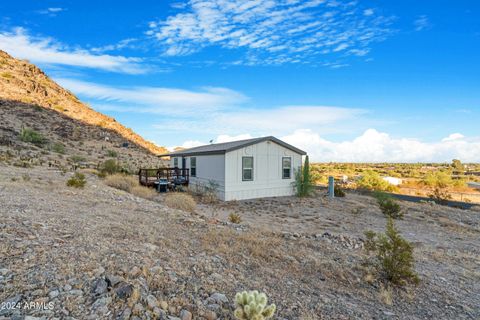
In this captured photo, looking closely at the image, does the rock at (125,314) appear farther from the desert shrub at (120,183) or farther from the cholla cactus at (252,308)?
the desert shrub at (120,183)

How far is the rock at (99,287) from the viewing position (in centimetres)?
322

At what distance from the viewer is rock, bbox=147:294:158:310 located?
315 cm

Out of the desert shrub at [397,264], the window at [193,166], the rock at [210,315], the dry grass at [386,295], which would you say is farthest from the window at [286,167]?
the rock at [210,315]

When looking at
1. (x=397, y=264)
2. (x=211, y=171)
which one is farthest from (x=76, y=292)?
(x=211, y=171)

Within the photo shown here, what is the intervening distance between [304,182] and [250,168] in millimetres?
3917

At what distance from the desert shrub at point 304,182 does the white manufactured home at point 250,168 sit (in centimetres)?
36

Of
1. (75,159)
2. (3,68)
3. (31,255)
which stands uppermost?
(3,68)

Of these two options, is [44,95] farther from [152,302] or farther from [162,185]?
[152,302]

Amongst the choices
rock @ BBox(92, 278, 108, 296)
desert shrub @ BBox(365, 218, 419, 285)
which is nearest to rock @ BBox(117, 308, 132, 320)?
rock @ BBox(92, 278, 108, 296)

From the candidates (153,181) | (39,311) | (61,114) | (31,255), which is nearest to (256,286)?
(39,311)

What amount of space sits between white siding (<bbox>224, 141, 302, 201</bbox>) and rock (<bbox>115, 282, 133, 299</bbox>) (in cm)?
1146

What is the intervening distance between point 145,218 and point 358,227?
7.83 metres

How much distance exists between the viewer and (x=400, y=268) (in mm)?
5172

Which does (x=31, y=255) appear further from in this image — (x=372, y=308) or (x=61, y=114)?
(x=61, y=114)
